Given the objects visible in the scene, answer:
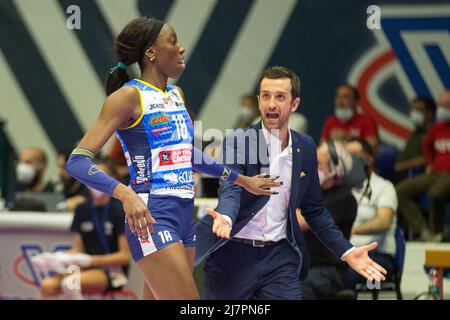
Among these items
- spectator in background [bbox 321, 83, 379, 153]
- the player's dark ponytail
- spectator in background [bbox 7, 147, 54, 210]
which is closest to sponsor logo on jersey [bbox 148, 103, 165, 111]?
the player's dark ponytail

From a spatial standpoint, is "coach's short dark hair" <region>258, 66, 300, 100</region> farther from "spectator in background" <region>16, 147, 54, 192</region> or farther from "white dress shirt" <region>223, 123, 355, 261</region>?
"spectator in background" <region>16, 147, 54, 192</region>

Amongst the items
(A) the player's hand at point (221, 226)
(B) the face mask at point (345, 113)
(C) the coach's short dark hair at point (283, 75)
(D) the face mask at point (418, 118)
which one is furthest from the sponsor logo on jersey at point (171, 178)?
(D) the face mask at point (418, 118)

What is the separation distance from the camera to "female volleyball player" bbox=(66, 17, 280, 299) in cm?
432

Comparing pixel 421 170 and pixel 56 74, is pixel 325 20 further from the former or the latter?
pixel 56 74

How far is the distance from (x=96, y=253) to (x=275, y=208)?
8.65 ft

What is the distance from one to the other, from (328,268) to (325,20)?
392 cm

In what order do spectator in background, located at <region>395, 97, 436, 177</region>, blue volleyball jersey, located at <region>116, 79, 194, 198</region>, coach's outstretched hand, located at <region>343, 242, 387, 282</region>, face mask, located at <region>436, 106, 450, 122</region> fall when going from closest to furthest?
blue volleyball jersey, located at <region>116, 79, 194, 198</region>
coach's outstretched hand, located at <region>343, 242, 387, 282</region>
face mask, located at <region>436, 106, 450, 122</region>
spectator in background, located at <region>395, 97, 436, 177</region>

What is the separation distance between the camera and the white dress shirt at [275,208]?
495 cm

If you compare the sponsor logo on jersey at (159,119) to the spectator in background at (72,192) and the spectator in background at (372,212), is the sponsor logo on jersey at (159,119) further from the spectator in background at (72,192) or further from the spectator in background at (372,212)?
the spectator in background at (72,192)

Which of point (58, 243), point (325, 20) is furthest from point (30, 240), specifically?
point (325, 20)

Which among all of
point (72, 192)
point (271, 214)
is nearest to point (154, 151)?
point (271, 214)

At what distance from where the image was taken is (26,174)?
9125 millimetres

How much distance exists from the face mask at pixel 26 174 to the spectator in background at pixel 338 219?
3346 millimetres

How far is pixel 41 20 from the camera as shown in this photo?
10.7m
